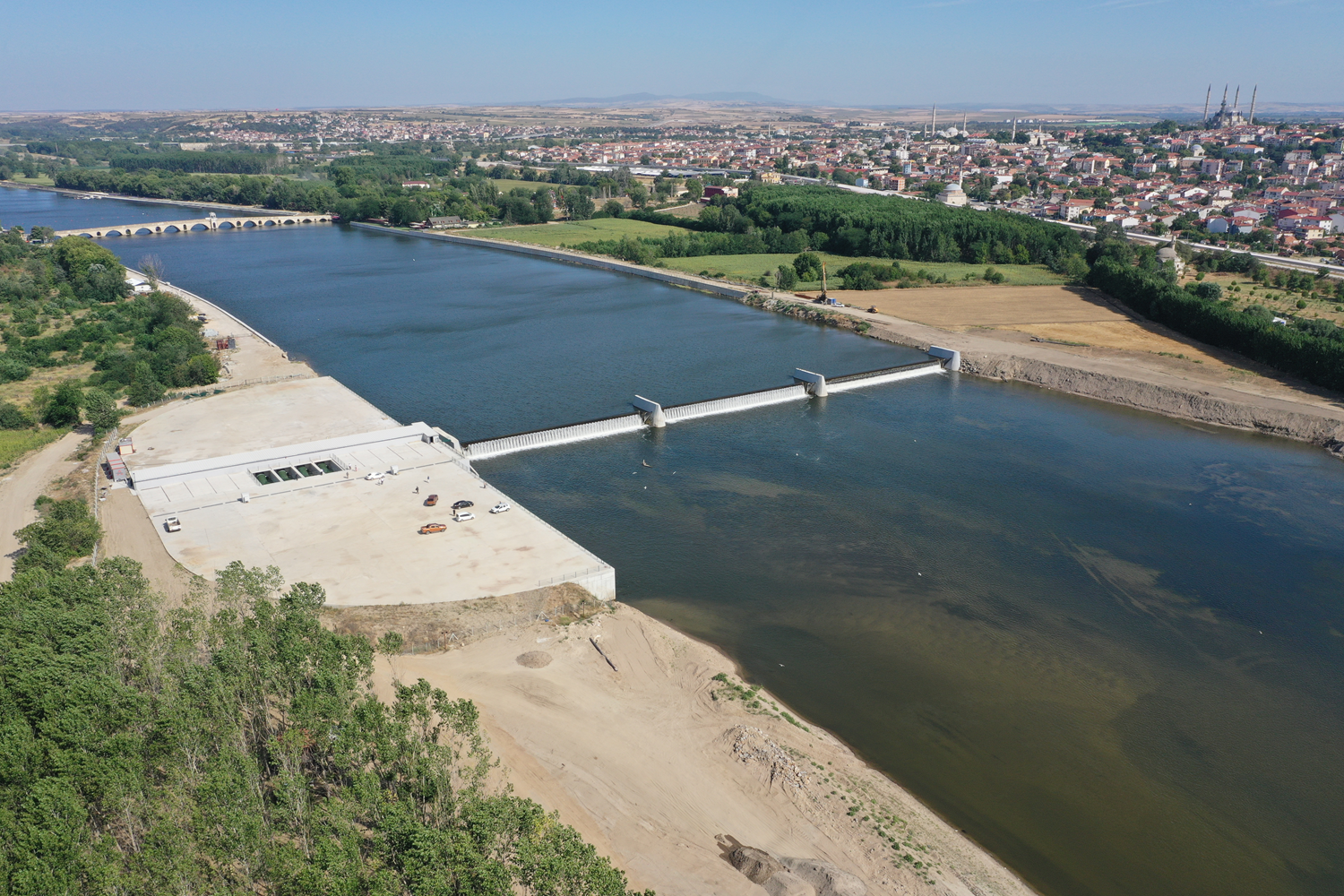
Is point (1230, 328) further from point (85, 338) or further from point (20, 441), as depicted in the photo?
point (85, 338)

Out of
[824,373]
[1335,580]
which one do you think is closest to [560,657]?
[1335,580]

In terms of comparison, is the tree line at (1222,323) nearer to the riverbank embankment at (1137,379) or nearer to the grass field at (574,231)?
the riverbank embankment at (1137,379)

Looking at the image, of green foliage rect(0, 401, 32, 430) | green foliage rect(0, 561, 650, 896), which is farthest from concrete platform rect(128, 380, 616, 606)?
green foliage rect(0, 401, 32, 430)

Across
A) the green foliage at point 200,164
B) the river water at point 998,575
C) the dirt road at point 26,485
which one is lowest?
the river water at point 998,575

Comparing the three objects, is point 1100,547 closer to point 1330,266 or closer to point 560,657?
point 560,657

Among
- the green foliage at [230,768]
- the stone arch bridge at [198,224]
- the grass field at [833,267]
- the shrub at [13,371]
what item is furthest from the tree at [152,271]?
the green foliage at [230,768]

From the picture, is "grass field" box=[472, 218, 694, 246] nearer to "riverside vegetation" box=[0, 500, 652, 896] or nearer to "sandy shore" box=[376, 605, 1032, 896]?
"sandy shore" box=[376, 605, 1032, 896]
